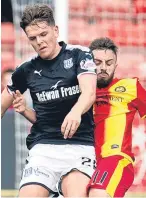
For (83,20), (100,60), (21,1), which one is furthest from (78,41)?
(100,60)

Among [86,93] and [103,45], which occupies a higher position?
[103,45]

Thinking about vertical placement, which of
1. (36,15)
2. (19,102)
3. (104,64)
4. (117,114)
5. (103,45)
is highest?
(36,15)

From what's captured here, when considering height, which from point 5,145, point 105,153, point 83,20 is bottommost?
point 5,145

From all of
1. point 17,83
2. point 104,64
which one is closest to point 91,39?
point 104,64

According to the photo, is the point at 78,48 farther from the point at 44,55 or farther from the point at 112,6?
the point at 112,6

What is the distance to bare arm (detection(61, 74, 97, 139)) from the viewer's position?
3297mm

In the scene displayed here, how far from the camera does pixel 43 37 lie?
368cm

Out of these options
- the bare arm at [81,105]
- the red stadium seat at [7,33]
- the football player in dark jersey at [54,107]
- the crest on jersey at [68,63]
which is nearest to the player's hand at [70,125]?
the bare arm at [81,105]

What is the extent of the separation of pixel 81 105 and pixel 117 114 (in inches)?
23.3

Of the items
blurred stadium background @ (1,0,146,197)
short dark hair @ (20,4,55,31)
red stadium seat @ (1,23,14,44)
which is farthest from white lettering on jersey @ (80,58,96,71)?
red stadium seat @ (1,23,14,44)

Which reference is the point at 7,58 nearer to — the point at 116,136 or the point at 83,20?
the point at 83,20

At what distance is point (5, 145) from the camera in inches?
255

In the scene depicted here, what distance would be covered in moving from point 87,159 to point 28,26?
0.79 m

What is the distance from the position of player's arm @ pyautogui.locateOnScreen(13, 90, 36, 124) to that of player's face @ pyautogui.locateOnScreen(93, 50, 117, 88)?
1.51 ft
